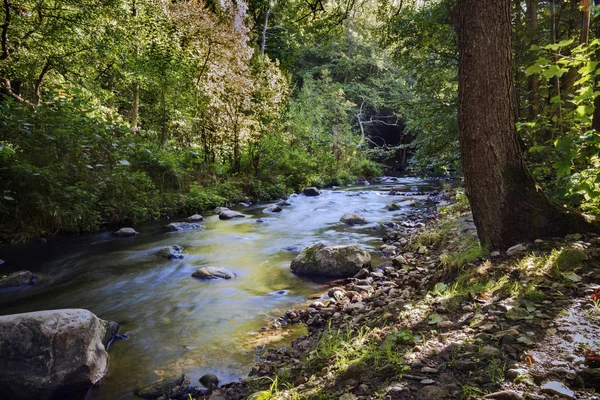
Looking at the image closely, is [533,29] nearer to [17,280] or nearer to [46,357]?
[46,357]

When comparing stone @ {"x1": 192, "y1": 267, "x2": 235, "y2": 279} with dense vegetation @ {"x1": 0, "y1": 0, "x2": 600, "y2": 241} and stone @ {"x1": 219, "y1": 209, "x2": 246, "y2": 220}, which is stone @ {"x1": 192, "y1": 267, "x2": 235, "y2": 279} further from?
stone @ {"x1": 219, "y1": 209, "x2": 246, "y2": 220}

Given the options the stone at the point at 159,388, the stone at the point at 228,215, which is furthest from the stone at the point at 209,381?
the stone at the point at 228,215

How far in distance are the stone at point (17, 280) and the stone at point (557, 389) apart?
675 centimetres

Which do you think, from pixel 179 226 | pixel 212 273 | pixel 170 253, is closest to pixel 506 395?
pixel 212 273

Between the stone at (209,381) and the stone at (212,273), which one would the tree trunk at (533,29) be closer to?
the stone at (212,273)

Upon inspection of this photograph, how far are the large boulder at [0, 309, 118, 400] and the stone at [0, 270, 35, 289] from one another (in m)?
3.05

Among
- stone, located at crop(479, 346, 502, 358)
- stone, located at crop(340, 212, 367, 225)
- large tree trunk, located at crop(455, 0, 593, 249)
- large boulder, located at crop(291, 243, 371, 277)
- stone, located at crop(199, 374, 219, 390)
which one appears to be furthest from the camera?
stone, located at crop(340, 212, 367, 225)

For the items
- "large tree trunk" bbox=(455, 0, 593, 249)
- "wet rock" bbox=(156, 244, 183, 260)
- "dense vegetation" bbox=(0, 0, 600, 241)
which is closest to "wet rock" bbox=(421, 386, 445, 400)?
"large tree trunk" bbox=(455, 0, 593, 249)

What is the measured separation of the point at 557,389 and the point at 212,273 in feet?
17.0

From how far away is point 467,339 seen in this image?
244cm

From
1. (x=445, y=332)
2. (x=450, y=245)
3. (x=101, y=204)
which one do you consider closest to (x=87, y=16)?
(x=101, y=204)

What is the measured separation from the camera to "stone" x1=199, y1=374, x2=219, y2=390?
3.07 meters

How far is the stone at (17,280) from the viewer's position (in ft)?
17.9

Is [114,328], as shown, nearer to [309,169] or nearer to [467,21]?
[467,21]
